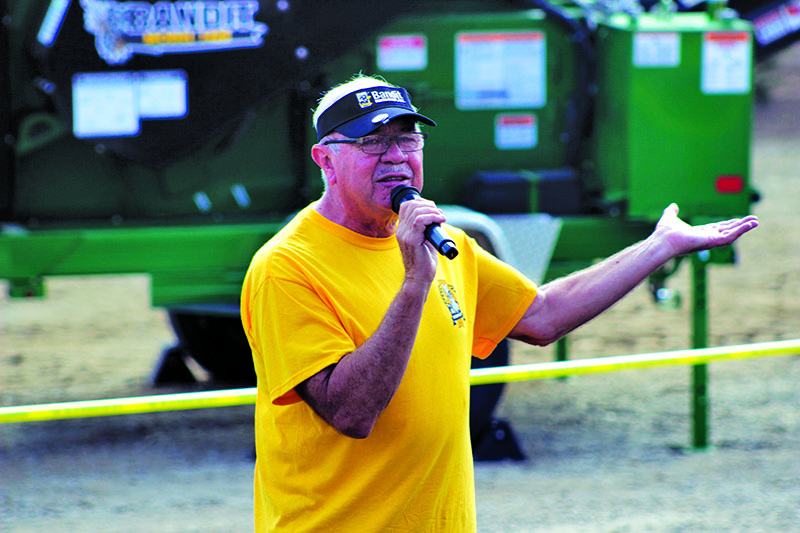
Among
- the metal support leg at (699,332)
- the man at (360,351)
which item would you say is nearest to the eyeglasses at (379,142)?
the man at (360,351)

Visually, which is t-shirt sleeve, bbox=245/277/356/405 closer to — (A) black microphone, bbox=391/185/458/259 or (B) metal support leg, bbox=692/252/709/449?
(A) black microphone, bbox=391/185/458/259

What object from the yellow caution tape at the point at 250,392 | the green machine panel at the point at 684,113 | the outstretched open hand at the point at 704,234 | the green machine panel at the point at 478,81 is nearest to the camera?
the outstretched open hand at the point at 704,234

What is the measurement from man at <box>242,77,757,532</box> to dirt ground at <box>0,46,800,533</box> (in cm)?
276

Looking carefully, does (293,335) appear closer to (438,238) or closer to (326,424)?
(326,424)

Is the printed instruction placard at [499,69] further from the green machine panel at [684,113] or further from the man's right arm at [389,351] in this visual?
the man's right arm at [389,351]

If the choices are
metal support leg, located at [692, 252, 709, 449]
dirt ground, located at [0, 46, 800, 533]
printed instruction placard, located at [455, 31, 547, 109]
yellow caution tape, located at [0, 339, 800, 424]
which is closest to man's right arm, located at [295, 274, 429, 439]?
yellow caution tape, located at [0, 339, 800, 424]

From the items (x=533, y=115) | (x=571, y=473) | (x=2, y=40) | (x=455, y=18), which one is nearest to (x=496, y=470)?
(x=571, y=473)

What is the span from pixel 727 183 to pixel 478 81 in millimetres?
1375

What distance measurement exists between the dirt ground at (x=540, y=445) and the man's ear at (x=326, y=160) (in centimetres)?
295

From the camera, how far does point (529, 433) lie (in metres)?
6.16

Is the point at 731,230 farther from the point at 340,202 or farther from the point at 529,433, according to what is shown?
the point at 529,433

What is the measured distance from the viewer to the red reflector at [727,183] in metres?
5.36

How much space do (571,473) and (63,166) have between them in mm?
3028

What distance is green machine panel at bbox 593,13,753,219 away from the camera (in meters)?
5.26
